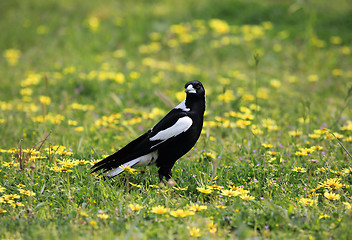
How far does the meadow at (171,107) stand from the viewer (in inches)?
114

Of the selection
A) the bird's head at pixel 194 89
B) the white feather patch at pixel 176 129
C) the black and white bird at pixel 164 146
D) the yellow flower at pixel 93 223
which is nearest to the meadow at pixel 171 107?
the yellow flower at pixel 93 223

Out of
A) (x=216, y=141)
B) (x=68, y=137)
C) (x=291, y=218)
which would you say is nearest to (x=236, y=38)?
(x=216, y=141)

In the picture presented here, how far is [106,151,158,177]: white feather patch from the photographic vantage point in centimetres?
356

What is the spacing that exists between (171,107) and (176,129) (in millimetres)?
1247

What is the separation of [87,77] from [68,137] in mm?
2329

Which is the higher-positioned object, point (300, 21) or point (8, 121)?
point (300, 21)

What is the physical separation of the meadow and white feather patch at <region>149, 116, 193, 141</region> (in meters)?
0.39

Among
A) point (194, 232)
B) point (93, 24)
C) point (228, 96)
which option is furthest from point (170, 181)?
point (93, 24)

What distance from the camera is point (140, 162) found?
365 centimetres

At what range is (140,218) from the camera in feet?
9.48

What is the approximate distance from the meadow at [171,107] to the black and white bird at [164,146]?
14 cm

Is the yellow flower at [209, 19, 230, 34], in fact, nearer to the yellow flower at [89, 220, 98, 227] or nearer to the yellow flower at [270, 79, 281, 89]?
the yellow flower at [270, 79, 281, 89]

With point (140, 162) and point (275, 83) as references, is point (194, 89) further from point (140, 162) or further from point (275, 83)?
point (275, 83)

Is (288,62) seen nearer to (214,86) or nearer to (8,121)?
(214,86)
